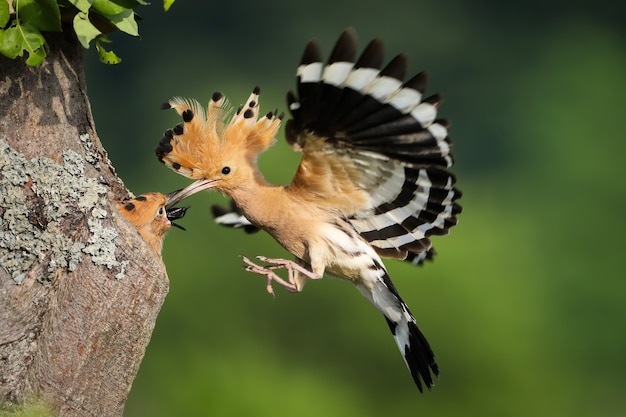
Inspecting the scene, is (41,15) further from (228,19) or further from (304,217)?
(228,19)

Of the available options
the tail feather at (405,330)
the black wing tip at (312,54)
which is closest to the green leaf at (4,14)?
the black wing tip at (312,54)

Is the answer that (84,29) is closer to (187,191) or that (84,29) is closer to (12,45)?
(12,45)

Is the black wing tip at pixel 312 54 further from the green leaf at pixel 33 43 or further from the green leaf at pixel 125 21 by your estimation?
the green leaf at pixel 33 43

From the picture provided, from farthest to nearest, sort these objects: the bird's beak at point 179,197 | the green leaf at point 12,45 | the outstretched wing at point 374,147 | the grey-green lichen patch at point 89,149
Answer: the bird's beak at point 179,197, the outstretched wing at point 374,147, the grey-green lichen patch at point 89,149, the green leaf at point 12,45

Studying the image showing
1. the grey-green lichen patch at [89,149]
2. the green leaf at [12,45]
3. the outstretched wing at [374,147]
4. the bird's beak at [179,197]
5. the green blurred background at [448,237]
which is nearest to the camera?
the green leaf at [12,45]

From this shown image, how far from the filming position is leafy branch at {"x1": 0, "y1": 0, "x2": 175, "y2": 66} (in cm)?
136

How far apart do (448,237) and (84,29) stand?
290 centimetres

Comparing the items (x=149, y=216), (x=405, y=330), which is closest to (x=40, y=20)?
(x=149, y=216)

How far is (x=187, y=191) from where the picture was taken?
72.5 inches

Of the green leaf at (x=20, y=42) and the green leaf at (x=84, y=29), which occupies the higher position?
the green leaf at (x=84, y=29)

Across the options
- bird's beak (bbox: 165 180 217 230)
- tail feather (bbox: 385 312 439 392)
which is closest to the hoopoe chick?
bird's beak (bbox: 165 180 217 230)

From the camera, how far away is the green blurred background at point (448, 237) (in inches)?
136

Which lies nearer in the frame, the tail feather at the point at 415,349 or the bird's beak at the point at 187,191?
the bird's beak at the point at 187,191

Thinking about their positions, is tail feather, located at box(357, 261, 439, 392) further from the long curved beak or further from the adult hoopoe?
the long curved beak
